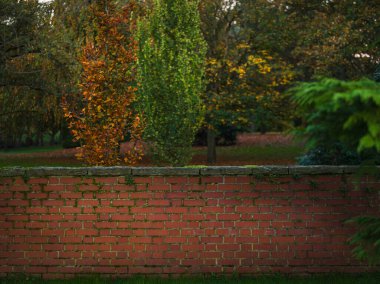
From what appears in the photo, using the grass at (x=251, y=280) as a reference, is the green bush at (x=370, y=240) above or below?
above

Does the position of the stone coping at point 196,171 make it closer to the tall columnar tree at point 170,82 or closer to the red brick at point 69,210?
the red brick at point 69,210

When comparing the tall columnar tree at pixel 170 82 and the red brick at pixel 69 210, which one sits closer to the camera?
the red brick at pixel 69 210

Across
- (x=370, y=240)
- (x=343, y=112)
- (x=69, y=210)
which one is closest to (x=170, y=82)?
(x=69, y=210)

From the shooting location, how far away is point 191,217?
7375mm

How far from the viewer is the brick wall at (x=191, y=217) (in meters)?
7.37

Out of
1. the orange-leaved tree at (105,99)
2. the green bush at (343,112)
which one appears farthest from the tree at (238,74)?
the green bush at (343,112)

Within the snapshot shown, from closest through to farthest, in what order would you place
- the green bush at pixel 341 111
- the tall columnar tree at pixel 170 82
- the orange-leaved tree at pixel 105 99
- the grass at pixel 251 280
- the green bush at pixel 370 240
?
the green bush at pixel 341 111 < the green bush at pixel 370 240 < the grass at pixel 251 280 < the orange-leaved tree at pixel 105 99 < the tall columnar tree at pixel 170 82

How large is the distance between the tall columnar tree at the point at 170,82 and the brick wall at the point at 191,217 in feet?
16.4

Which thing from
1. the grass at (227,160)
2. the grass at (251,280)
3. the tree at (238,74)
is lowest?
the grass at (251,280)

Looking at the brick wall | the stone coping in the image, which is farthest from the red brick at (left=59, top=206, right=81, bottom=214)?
the stone coping

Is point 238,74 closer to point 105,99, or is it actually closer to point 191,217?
point 105,99

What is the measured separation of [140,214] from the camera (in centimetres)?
741

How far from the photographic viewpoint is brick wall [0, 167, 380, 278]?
737 centimetres

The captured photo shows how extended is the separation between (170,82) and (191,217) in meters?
5.61
